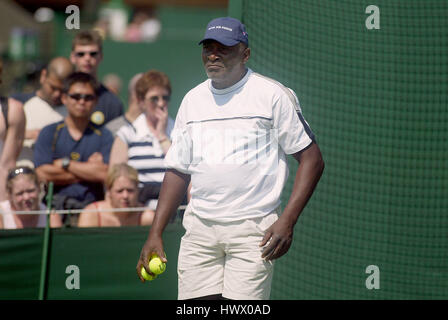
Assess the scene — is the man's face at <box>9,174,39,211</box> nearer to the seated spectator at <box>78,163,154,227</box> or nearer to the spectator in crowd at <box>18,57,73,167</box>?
the seated spectator at <box>78,163,154,227</box>

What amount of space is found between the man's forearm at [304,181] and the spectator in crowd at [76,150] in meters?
2.68

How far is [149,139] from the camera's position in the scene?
23.0ft

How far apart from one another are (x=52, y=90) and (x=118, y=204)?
158 centimetres

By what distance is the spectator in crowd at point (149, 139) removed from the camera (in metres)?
6.91

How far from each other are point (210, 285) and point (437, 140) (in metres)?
2.58

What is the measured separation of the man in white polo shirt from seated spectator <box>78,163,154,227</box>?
1.94 meters

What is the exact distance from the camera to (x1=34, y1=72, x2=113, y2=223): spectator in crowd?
6914mm

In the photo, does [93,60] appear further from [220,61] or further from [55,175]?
[220,61]

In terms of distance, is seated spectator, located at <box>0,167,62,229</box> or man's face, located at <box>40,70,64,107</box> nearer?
seated spectator, located at <box>0,167,62,229</box>

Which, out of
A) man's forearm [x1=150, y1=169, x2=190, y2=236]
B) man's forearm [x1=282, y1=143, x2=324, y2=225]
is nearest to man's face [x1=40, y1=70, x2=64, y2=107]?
man's forearm [x1=150, y1=169, x2=190, y2=236]

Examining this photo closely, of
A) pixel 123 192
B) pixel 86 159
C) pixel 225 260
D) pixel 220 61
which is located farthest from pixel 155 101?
Answer: pixel 225 260

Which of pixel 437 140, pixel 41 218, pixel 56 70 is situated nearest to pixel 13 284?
pixel 41 218

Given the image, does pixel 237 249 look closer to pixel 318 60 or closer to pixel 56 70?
pixel 318 60

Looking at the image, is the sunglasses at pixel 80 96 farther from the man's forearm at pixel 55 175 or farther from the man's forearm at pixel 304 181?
the man's forearm at pixel 304 181
